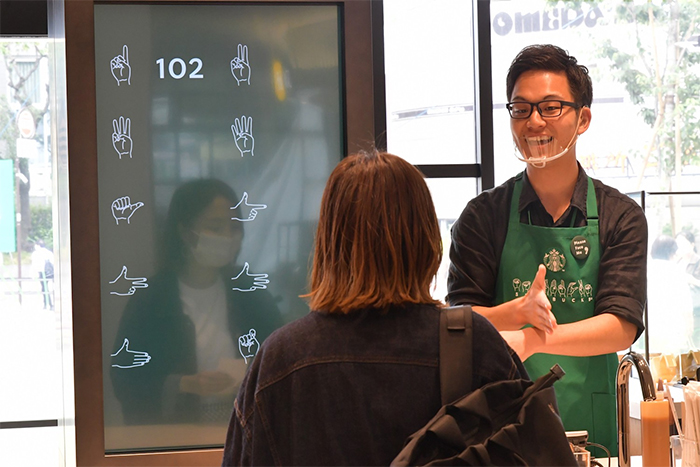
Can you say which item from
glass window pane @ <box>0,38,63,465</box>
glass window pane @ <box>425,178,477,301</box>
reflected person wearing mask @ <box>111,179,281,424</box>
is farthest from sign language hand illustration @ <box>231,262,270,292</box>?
glass window pane @ <box>0,38,63,465</box>

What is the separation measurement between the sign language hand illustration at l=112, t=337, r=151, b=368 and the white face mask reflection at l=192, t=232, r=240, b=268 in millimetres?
355

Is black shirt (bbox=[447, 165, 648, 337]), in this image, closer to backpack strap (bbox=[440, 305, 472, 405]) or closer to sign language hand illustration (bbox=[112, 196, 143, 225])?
backpack strap (bbox=[440, 305, 472, 405])

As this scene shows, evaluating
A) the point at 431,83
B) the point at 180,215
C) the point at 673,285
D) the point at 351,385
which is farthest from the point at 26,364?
the point at 673,285

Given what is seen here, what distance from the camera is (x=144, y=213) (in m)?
2.20

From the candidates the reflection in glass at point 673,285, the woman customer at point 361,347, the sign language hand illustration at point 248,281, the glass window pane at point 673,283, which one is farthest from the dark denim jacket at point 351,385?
the glass window pane at point 673,283

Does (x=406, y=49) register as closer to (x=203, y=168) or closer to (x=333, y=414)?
(x=203, y=168)

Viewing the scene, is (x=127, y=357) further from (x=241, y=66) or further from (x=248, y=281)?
(x=241, y=66)

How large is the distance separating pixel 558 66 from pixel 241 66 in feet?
3.51

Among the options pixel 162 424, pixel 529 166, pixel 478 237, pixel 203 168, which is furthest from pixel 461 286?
pixel 162 424

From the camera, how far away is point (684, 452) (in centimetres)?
128

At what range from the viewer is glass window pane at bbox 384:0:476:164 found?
102 inches

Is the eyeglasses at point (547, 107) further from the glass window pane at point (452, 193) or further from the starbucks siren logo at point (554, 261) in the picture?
the glass window pane at point (452, 193)

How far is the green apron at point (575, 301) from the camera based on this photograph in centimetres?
166

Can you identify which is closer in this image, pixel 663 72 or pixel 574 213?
pixel 574 213
